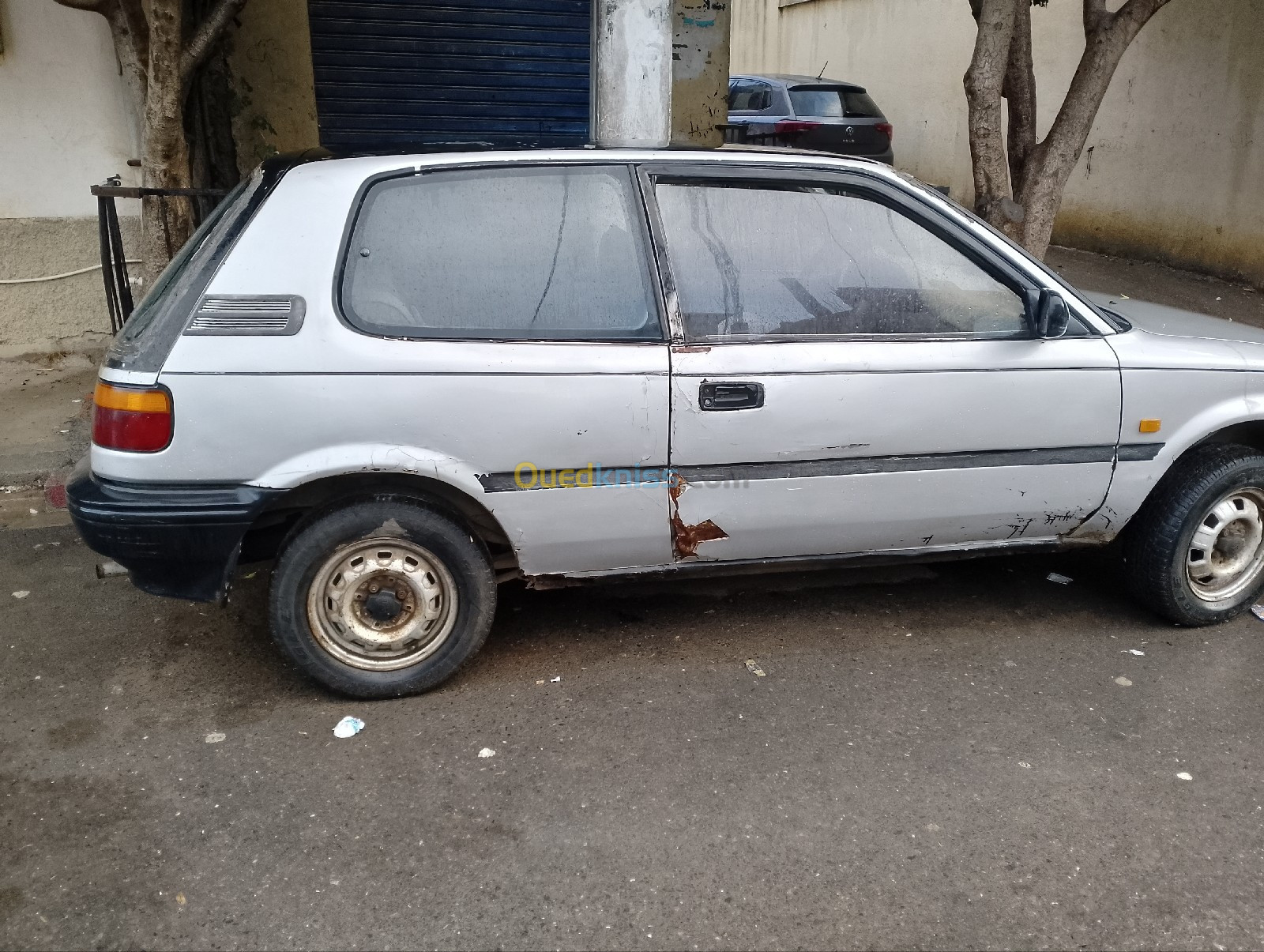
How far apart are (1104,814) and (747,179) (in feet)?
7.13

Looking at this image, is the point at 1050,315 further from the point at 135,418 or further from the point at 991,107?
the point at 991,107

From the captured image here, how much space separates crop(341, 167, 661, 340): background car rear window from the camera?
3242 millimetres

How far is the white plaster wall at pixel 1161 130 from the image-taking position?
9141 millimetres

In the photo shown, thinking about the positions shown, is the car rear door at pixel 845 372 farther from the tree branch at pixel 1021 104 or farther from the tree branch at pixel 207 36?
the tree branch at pixel 207 36

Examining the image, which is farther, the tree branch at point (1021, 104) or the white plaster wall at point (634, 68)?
→ the white plaster wall at point (634, 68)

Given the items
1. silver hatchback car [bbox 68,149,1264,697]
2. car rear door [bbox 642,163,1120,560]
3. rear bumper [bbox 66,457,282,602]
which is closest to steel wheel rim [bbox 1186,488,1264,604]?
silver hatchback car [bbox 68,149,1264,697]

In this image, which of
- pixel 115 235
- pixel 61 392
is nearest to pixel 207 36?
pixel 115 235

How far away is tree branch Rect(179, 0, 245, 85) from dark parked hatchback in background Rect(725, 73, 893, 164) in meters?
7.79

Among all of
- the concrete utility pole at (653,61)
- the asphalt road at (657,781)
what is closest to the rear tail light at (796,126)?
the concrete utility pole at (653,61)

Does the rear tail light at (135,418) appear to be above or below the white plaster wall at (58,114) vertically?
below

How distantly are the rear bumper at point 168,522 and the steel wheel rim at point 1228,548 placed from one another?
10.6ft

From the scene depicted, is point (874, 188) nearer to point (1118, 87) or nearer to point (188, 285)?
point (188, 285)

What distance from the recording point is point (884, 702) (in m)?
3.49

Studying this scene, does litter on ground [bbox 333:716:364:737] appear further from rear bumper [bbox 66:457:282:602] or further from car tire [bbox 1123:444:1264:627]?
car tire [bbox 1123:444:1264:627]
